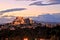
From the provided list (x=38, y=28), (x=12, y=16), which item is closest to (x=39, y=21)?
(x=38, y=28)

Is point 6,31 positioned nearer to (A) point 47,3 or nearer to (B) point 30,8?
(B) point 30,8

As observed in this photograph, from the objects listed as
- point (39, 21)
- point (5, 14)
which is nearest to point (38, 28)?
point (39, 21)

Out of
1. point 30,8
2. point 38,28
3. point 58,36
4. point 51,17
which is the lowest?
point 58,36

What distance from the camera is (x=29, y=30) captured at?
1462 millimetres

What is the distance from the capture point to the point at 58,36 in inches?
57.4

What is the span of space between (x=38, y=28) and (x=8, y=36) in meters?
0.37

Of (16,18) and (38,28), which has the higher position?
(16,18)

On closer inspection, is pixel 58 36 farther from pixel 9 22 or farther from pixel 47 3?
pixel 9 22

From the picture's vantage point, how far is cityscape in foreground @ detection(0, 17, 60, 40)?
1453mm

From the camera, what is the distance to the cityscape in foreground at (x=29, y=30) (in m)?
1.45

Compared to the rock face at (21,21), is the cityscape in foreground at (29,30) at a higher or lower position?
lower

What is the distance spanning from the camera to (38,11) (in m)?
1.48

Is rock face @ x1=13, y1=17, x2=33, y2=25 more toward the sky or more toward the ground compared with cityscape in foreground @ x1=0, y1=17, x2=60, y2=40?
more toward the sky

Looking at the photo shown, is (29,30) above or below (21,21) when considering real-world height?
below
